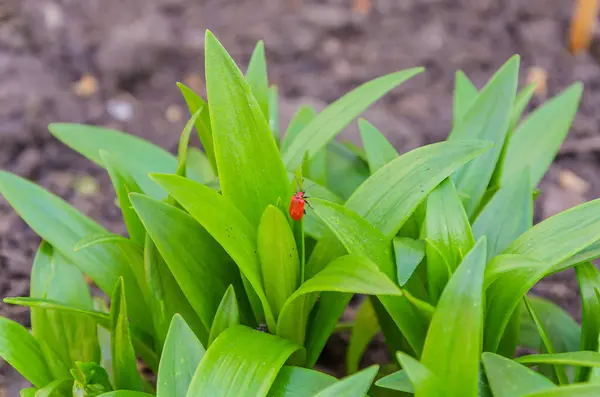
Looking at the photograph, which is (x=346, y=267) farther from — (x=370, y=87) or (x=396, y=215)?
(x=370, y=87)

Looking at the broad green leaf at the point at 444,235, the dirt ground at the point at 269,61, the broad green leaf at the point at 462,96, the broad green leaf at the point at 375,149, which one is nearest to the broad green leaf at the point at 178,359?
the broad green leaf at the point at 444,235

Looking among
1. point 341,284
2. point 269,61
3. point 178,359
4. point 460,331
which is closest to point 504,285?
point 460,331

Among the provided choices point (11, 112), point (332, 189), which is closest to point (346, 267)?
point (332, 189)

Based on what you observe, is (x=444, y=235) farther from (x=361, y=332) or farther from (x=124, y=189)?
(x=124, y=189)

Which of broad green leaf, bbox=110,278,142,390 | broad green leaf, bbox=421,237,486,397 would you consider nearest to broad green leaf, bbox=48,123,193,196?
broad green leaf, bbox=110,278,142,390

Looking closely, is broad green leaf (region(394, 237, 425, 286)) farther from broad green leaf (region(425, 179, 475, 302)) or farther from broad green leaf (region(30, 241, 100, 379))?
broad green leaf (region(30, 241, 100, 379))

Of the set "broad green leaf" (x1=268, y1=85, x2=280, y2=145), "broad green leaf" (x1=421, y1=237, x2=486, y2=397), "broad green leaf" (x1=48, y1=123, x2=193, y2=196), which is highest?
"broad green leaf" (x1=268, y1=85, x2=280, y2=145)
